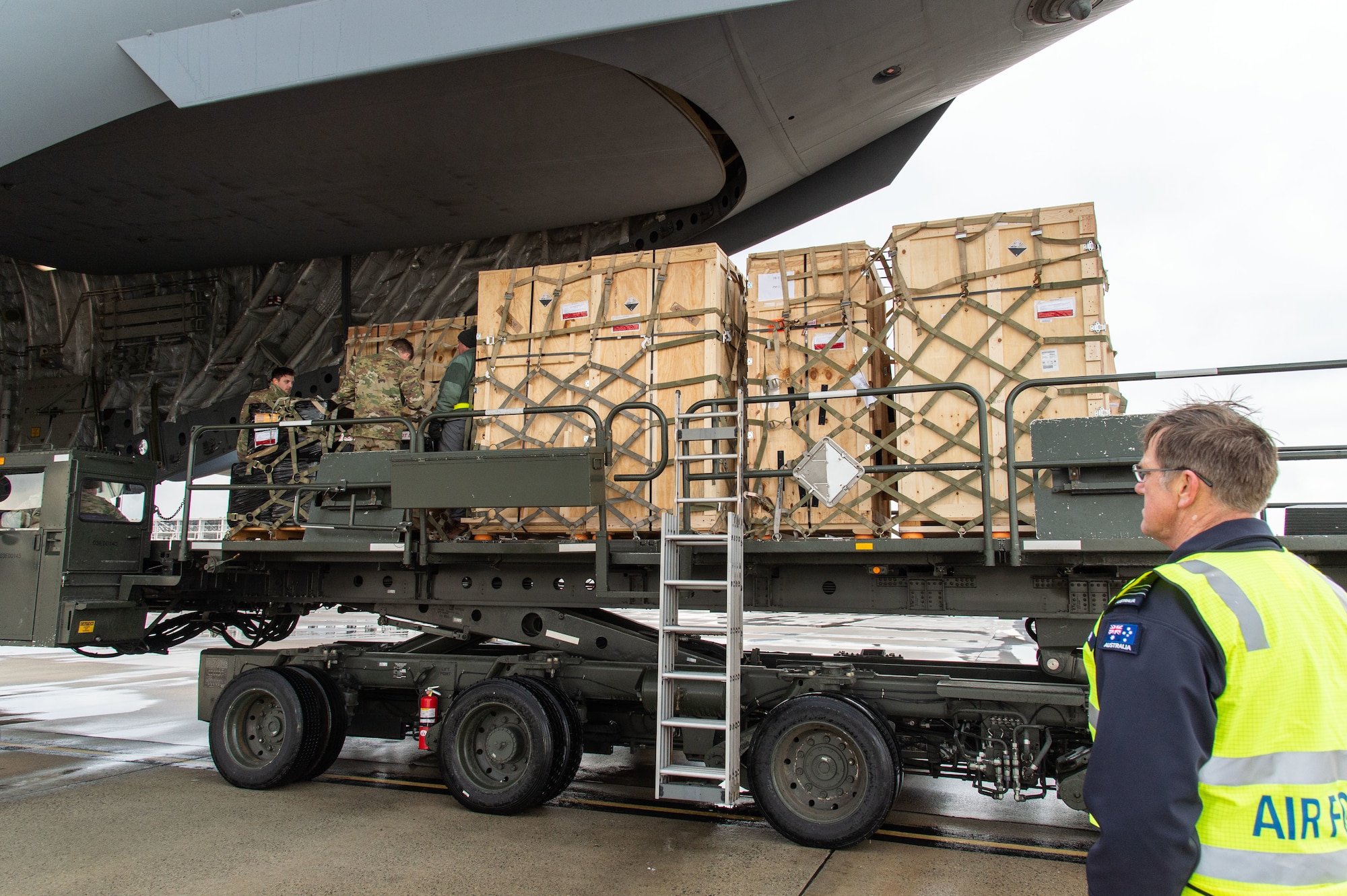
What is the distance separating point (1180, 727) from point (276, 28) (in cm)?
813

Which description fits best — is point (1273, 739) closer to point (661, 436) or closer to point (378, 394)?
point (661, 436)

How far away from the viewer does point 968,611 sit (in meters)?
6.15

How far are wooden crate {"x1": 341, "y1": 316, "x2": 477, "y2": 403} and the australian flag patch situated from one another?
8.03 metres

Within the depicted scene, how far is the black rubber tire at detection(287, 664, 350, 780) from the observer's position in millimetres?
7402

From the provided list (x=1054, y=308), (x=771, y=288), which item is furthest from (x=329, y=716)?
(x=1054, y=308)

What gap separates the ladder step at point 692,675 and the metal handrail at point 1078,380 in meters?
2.04

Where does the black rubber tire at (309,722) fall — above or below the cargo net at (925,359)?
below

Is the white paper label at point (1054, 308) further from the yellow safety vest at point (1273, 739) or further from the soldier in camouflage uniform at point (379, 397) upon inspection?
the soldier in camouflage uniform at point (379, 397)

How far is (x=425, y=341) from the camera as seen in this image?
9.60 meters

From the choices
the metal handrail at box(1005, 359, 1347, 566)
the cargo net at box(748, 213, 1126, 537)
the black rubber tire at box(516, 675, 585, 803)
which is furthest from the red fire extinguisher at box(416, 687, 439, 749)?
the metal handrail at box(1005, 359, 1347, 566)

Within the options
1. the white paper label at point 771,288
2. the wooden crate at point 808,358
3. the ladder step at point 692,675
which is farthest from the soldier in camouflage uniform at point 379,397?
the ladder step at point 692,675

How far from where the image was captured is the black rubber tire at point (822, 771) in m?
5.69

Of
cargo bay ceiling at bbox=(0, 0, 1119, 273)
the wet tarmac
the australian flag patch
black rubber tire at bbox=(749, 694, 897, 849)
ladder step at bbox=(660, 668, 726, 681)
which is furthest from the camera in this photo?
cargo bay ceiling at bbox=(0, 0, 1119, 273)

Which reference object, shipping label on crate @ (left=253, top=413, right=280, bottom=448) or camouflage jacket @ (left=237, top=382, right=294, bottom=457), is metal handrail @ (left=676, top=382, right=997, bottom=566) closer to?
shipping label on crate @ (left=253, top=413, right=280, bottom=448)
